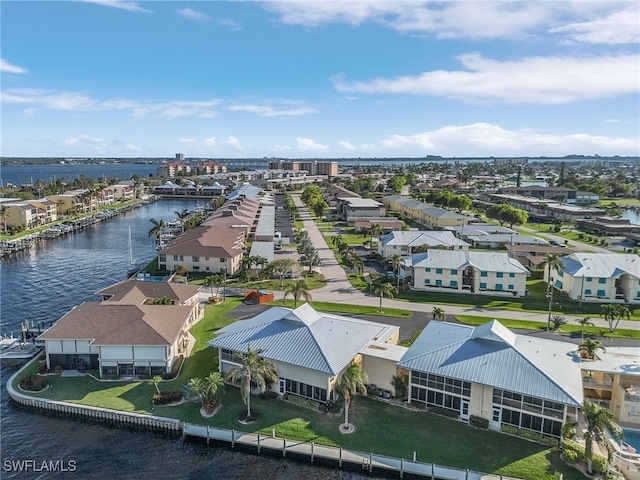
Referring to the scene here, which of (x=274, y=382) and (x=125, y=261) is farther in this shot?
(x=125, y=261)

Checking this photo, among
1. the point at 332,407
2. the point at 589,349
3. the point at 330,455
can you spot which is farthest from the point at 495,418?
the point at 589,349

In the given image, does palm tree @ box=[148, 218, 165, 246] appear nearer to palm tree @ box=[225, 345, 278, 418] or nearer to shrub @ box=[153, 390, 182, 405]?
shrub @ box=[153, 390, 182, 405]

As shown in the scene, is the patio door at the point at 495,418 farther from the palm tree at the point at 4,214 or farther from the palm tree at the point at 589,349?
the palm tree at the point at 4,214

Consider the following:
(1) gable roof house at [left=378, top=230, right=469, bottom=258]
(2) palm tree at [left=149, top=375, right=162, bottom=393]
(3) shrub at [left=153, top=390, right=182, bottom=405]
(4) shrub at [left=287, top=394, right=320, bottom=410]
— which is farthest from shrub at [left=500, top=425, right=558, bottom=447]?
(1) gable roof house at [left=378, top=230, right=469, bottom=258]

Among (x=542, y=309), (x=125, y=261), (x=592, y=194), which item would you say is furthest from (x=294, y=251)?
(x=592, y=194)

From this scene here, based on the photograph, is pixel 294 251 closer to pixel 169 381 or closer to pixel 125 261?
pixel 125 261

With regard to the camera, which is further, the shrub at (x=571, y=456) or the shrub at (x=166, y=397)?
the shrub at (x=166, y=397)

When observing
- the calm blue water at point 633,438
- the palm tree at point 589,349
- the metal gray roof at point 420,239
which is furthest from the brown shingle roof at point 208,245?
the calm blue water at point 633,438
